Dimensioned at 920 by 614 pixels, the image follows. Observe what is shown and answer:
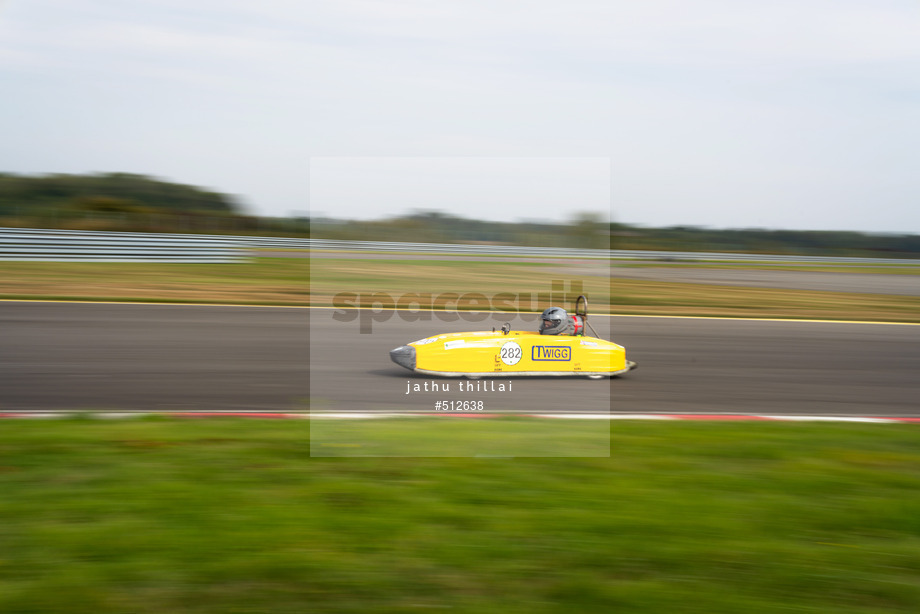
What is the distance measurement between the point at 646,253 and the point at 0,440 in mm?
24960

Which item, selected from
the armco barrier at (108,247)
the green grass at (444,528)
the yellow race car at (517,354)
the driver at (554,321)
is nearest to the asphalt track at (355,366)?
the yellow race car at (517,354)

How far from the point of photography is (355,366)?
775 cm

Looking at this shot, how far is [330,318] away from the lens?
462 inches

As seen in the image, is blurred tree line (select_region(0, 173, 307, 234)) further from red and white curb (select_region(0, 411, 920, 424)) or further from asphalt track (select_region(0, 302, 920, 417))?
red and white curb (select_region(0, 411, 920, 424))

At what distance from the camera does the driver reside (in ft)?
23.2

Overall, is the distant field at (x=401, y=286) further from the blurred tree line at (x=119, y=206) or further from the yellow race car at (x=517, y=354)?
the yellow race car at (x=517, y=354)

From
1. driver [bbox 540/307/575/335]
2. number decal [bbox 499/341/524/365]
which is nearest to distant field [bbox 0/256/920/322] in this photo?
driver [bbox 540/307/575/335]

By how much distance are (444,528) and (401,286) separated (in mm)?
10344

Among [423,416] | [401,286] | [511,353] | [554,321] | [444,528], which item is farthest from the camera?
[401,286]

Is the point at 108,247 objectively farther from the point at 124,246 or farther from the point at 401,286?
the point at 401,286

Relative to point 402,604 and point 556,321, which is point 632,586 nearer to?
point 402,604

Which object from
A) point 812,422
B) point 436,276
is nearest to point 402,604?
point 812,422

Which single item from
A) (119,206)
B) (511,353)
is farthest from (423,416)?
(119,206)

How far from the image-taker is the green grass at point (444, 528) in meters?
2.78
